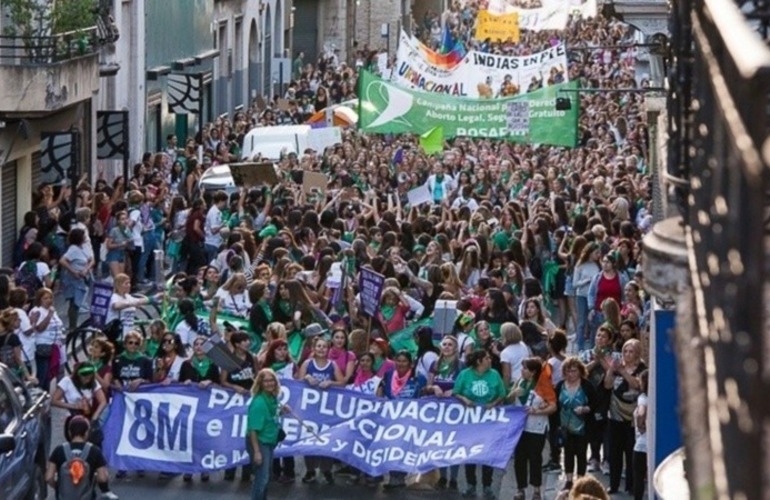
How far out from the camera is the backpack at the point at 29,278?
19.4 m

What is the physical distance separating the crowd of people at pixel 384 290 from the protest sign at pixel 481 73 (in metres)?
3.86

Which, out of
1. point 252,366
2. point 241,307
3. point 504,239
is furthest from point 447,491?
point 504,239

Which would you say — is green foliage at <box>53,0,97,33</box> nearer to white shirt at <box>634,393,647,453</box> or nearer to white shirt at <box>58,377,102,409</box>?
white shirt at <box>58,377,102,409</box>

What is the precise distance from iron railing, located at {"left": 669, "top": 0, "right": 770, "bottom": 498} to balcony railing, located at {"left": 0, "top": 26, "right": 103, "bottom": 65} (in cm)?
2352

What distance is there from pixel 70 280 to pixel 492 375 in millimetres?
7965

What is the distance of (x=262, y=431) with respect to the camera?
14.0m

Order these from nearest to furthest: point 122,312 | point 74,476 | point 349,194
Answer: point 74,476 → point 122,312 → point 349,194

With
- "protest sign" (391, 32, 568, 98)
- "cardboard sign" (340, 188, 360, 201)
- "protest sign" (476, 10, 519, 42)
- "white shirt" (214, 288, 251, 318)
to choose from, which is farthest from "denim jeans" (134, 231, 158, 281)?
"protest sign" (476, 10, 519, 42)

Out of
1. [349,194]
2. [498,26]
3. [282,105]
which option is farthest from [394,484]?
[498,26]

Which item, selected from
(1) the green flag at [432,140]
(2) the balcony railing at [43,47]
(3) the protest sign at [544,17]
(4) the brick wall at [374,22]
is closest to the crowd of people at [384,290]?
A: (1) the green flag at [432,140]

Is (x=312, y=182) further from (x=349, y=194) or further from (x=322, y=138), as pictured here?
(x=322, y=138)

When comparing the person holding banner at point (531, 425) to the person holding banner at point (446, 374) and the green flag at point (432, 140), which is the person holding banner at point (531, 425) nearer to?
the person holding banner at point (446, 374)

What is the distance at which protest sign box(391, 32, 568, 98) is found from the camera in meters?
37.4

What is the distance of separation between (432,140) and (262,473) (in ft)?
64.3
